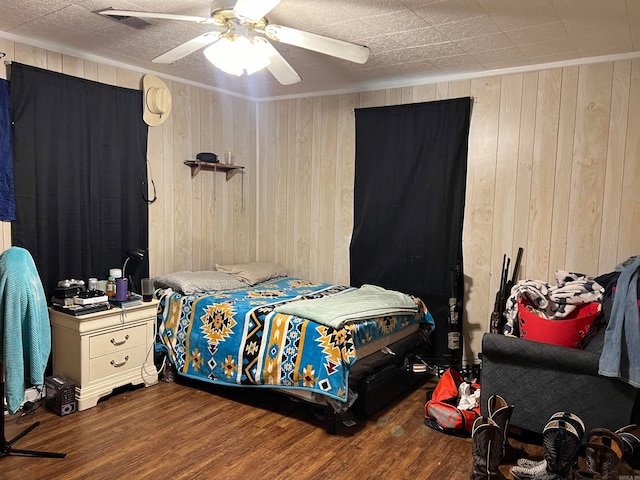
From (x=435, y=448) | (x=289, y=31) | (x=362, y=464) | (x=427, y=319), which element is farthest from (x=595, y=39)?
(x=362, y=464)

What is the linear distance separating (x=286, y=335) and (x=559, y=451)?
5.25ft

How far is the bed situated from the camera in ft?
9.41

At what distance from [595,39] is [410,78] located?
1.39 metres

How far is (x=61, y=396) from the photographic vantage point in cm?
297

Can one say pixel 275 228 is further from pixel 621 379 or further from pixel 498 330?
pixel 621 379

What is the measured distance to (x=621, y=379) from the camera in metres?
2.41

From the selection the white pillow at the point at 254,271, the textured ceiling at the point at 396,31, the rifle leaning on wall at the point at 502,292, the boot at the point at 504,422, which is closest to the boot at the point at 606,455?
the boot at the point at 504,422

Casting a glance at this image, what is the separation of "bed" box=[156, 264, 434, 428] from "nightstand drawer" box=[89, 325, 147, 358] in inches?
8.9

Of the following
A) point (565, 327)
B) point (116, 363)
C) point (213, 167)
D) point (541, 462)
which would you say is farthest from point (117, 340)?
point (565, 327)

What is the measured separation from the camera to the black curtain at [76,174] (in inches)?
124

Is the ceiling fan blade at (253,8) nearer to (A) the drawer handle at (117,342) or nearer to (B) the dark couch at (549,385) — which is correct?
(B) the dark couch at (549,385)

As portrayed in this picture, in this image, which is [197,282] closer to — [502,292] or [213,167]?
[213,167]

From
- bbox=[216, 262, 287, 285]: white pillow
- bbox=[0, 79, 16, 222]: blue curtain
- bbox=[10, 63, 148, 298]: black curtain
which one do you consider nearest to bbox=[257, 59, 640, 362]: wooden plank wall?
bbox=[216, 262, 287, 285]: white pillow

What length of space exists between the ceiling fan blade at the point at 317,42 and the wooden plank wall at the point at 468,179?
1.70m
